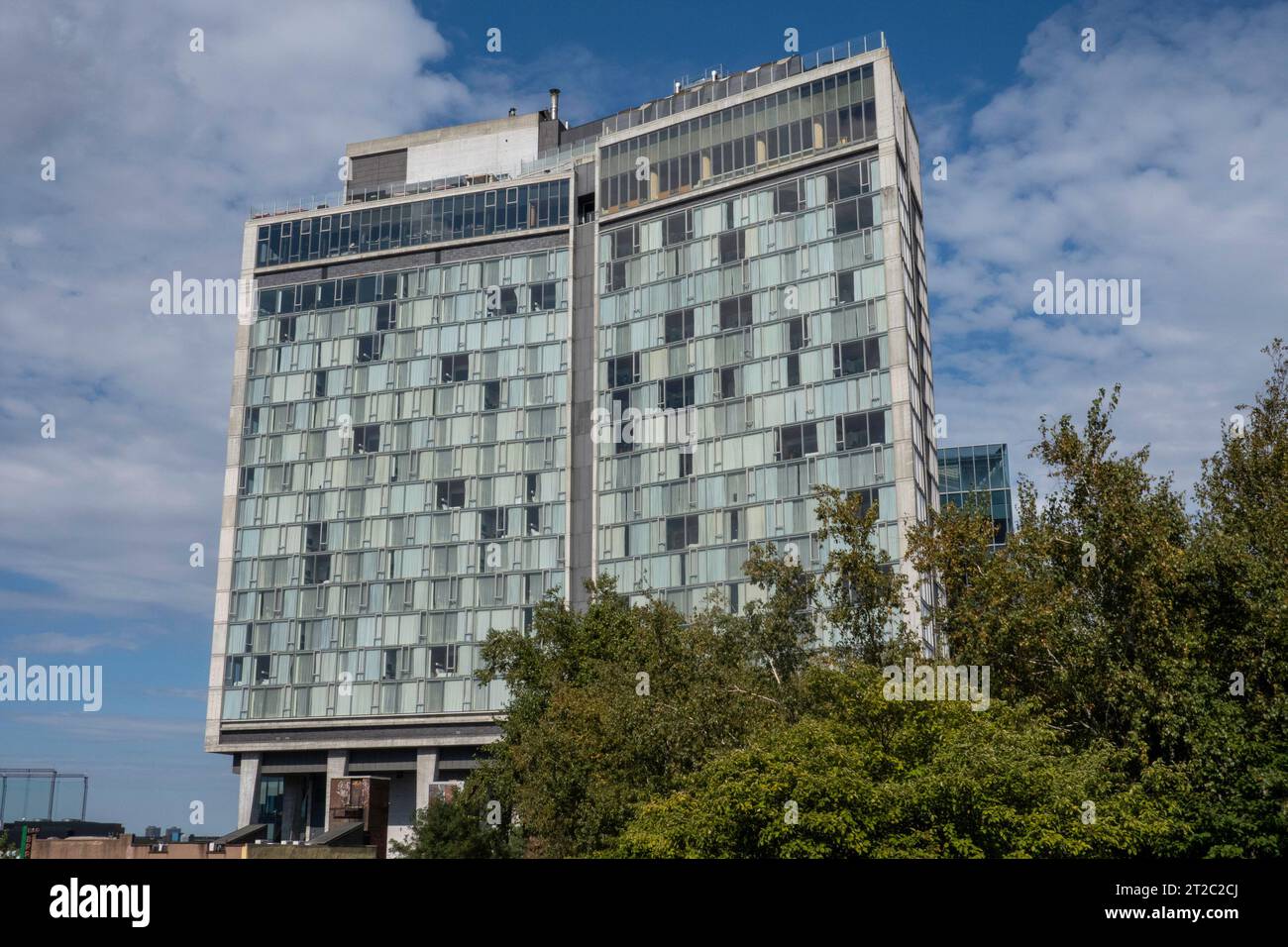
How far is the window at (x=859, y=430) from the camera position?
78.5 metres

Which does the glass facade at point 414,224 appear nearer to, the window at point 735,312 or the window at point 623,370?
the window at point 623,370

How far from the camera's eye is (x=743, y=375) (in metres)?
85.9

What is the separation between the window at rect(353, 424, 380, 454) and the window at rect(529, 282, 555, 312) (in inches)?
692

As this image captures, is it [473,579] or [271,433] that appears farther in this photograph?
[271,433]

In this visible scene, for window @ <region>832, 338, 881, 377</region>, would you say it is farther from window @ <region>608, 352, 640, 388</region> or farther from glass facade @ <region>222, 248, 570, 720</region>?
glass facade @ <region>222, 248, 570, 720</region>

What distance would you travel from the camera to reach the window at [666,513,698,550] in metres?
84.5

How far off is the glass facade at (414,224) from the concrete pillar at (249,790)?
4544 cm

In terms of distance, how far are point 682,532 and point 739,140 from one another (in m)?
32.0

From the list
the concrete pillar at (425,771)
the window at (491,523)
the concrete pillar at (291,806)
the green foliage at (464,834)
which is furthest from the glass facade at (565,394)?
the green foliage at (464,834)

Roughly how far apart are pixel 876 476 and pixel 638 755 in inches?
1727

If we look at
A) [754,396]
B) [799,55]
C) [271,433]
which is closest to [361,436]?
[271,433]

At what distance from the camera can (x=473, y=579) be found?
304ft

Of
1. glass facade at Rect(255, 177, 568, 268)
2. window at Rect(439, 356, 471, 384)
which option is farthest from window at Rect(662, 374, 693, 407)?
glass facade at Rect(255, 177, 568, 268)
